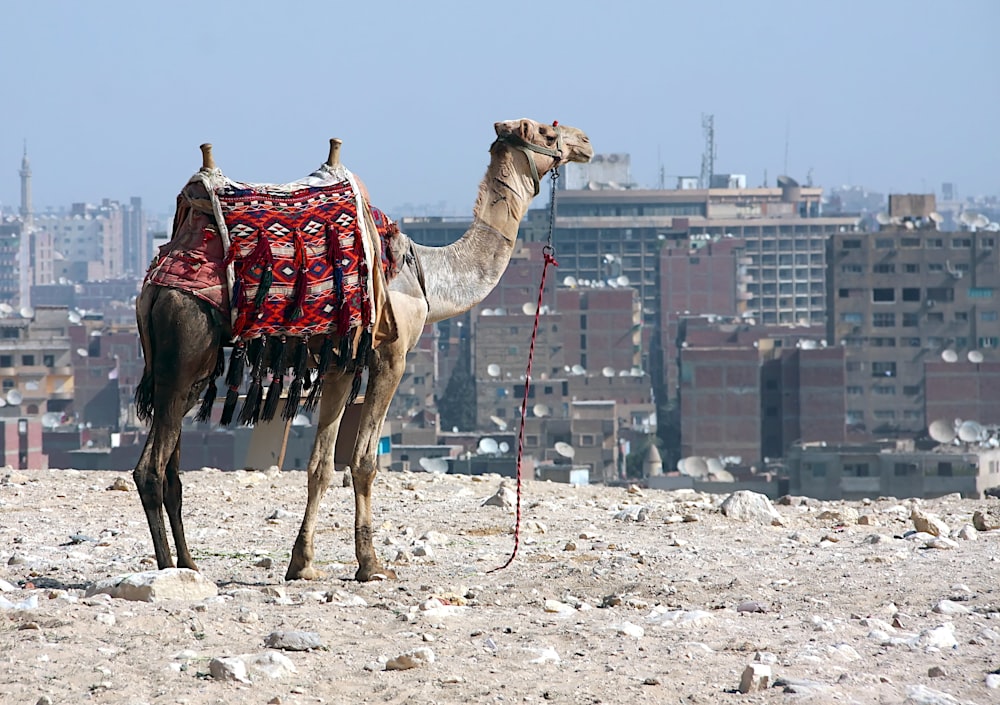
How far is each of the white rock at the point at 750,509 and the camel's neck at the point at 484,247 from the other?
3.30 metres

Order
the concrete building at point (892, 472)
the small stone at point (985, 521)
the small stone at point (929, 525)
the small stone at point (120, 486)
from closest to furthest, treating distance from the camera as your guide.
Answer: the small stone at point (929, 525)
the small stone at point (985, 521)
the small stone at point (120, 486)
the concrete building at point (892, 472)

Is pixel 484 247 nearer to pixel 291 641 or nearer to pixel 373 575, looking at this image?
pixel 373 575

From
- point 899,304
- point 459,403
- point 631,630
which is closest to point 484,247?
point 631,630

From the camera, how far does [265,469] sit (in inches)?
699

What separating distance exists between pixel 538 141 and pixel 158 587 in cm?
370

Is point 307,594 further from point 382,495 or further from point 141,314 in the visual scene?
point 382,495

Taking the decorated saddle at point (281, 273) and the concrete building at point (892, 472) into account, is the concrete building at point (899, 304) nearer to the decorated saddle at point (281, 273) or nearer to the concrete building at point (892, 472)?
the concrete building at point (892, 472)

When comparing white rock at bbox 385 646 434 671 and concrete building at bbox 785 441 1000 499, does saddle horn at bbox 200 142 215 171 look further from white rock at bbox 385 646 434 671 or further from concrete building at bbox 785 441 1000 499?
concrete building at bbox 785 441 1000 499

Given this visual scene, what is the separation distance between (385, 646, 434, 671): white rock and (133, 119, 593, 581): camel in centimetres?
237

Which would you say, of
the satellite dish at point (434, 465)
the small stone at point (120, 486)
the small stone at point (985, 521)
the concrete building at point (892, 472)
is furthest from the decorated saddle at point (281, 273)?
the concrete building at point (892, 472)

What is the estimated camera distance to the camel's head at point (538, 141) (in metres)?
11.0

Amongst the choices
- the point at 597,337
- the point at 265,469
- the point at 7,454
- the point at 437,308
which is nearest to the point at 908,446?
the point at 7,454

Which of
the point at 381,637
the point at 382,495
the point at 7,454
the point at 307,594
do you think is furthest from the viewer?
A: the point at 7,454

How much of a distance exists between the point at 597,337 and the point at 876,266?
74.9ft
